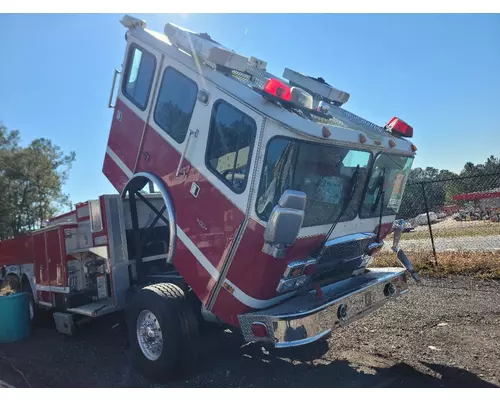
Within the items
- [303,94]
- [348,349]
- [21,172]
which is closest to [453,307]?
[348,349]

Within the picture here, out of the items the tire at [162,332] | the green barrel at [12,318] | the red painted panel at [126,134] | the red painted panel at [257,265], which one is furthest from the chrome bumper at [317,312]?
the green barrel at [12,318]

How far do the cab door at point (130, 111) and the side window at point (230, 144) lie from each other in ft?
3.92

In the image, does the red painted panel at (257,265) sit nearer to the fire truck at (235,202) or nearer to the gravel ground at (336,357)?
the fire truck at (235,202)

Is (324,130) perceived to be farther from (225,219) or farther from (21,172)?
(21,172)

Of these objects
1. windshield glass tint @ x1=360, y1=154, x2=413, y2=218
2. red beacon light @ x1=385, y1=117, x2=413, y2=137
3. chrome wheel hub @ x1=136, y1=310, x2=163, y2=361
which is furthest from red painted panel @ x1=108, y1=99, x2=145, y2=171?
red beacon light @ x1=385, y1=117, x2=413, y2=137

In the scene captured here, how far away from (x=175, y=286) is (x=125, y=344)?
1.81 metres

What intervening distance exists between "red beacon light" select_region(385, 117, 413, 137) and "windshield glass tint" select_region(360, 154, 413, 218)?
285mm

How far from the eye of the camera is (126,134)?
17.5 feet

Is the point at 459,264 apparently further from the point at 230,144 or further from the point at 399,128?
the point at 230,144

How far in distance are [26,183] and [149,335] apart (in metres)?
21.4

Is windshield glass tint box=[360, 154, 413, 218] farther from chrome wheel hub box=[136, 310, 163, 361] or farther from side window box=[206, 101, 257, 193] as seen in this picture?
chrome wheel hub box=[136, 310, 163, 361]

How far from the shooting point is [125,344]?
18.9 ft

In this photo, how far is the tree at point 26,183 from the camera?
21.1 m

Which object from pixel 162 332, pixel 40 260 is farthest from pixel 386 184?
pixel 40 260
